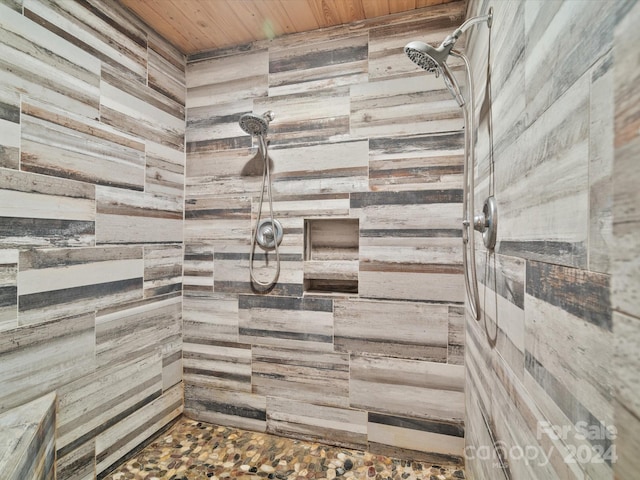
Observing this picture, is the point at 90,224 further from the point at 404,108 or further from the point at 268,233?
the point at 404,108

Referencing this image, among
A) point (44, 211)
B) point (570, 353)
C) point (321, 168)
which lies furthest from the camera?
point (321, 168)

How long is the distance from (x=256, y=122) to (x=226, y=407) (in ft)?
5.53

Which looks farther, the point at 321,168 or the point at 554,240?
the point at 321,168

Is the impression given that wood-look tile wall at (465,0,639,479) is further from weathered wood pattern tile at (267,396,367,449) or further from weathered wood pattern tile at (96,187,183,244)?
weathered wood pattern tile at (96,187,183,244)

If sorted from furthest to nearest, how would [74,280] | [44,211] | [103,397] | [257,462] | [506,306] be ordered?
1. [257,462]
2. [103,397]
3. [74,280]
4. [44,211]
5. [506,306]

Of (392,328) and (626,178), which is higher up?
(626,178)

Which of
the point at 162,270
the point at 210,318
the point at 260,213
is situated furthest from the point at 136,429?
the point at 260,213

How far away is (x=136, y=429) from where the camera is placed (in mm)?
1600

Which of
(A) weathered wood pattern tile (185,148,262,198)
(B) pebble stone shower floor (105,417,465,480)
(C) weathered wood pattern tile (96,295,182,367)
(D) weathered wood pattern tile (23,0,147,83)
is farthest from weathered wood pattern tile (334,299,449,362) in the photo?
(D) weathered wood pattern tile (23,0,147,83)

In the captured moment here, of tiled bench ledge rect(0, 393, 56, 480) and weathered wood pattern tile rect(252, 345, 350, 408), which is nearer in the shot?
tiled bench ledge rect(0, 393, 56, 480)

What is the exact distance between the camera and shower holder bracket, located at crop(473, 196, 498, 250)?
95cm

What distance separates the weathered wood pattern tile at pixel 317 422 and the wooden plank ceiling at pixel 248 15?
83.6 inches

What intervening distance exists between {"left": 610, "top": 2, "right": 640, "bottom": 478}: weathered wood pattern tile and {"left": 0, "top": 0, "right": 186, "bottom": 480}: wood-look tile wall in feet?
5.46

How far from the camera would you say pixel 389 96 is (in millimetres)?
1598
